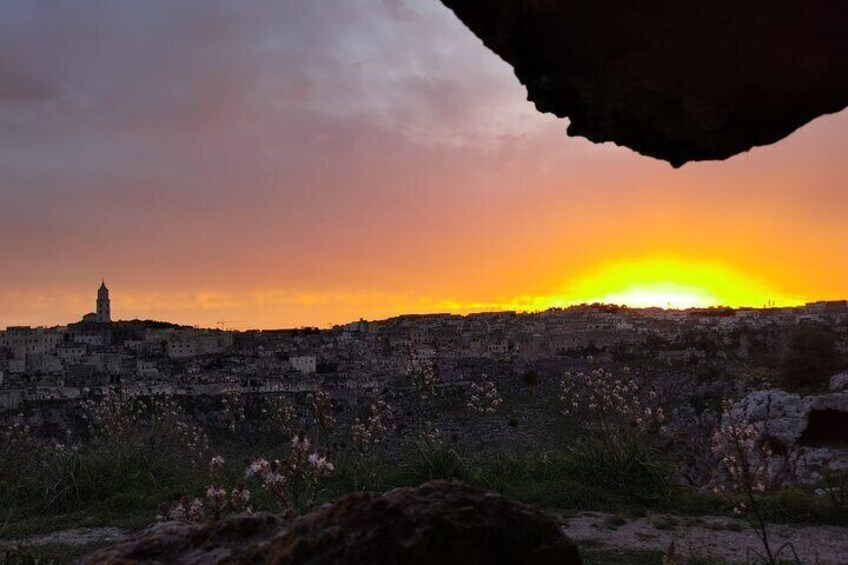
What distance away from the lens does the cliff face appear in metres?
2.93

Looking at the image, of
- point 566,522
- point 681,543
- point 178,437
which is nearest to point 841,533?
point 681,543

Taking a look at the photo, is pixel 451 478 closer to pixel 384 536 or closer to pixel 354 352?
pixel 384 536

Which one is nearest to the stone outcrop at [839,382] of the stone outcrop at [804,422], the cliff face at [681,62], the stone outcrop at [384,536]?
the stone outcrop at [804,422]

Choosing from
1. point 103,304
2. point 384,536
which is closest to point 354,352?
point 103,304

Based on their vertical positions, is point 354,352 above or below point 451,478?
above

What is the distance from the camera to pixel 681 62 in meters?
3.03

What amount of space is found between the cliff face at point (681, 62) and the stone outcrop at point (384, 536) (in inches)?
73.9

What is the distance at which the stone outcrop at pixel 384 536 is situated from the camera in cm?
270

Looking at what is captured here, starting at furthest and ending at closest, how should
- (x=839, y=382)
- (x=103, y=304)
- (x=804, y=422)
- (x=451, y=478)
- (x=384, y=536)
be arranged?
(x=103, y=304), (x=839, y=382), (x=804, y=422), (x=451, y=478), (x=384, y=536)

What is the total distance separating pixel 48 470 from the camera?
10523mm

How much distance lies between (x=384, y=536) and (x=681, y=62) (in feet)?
7.75

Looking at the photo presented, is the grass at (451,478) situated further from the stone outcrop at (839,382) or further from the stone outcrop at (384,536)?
the stone outcrop at (839,382)

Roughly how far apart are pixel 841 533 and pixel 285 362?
8287 centimetres

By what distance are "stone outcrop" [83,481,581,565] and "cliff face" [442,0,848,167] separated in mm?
1878
